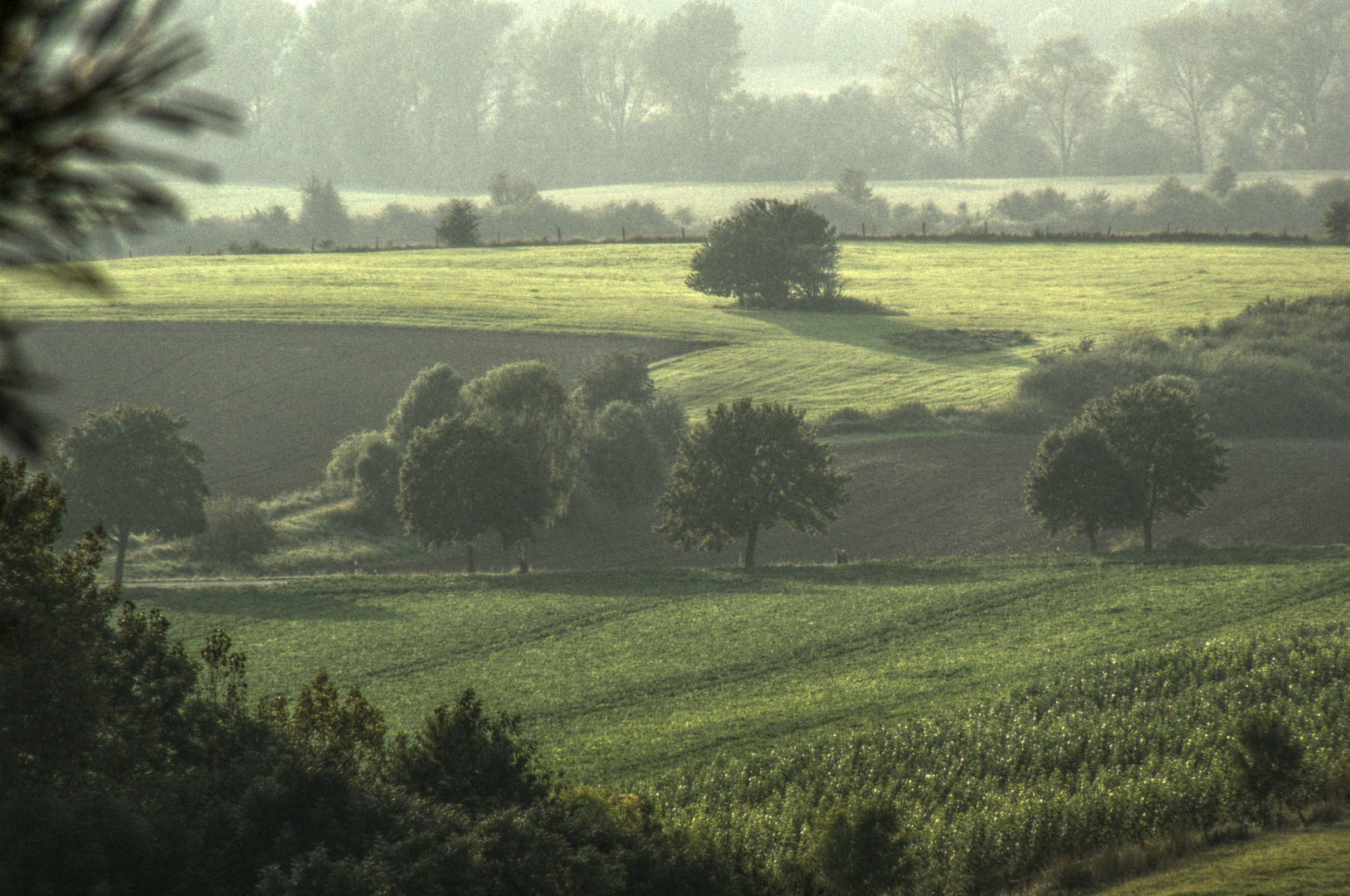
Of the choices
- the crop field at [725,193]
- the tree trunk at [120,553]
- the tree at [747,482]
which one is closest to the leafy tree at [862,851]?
the tree at [747,482]

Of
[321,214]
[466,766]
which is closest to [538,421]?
[466,766]

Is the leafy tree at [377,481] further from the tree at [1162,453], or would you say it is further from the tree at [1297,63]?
the tree at [1297,63]

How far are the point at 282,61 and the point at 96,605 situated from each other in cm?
19807

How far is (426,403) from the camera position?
67.5 m

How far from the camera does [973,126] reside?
632ft

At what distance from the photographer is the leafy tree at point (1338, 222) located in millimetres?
106062

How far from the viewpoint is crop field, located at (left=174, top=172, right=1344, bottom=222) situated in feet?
472

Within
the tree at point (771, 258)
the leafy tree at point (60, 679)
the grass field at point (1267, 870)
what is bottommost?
the grass field at point (1267, 870)

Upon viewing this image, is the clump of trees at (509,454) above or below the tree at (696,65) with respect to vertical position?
below

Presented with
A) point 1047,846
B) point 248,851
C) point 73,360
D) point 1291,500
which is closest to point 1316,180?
point 1291,500

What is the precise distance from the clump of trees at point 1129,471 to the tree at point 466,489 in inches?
880

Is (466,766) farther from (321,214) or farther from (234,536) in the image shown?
(321,214)

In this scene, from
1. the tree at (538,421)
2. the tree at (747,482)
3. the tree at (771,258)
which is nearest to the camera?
the tree at (747,482)

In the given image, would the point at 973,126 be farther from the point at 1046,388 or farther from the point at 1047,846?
the point at 1047,846
